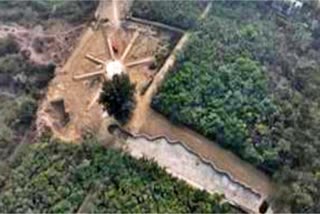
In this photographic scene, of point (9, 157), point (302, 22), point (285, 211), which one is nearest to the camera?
point (285, 211)

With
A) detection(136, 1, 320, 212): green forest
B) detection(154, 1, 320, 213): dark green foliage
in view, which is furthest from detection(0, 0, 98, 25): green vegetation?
detection(154, 1, 320, 213): dark green foliage

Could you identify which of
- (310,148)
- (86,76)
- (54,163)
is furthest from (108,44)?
(310,148)

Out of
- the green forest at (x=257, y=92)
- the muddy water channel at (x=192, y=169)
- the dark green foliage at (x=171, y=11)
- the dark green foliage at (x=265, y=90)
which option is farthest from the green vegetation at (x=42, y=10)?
the muddy water channel at (x=192, y=169)

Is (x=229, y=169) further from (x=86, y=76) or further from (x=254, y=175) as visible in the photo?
(x=86, y=76)

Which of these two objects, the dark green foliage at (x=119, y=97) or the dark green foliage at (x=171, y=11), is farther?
the dark green foliage at (x=171, y=11)

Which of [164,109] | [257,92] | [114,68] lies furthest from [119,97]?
[257,92]

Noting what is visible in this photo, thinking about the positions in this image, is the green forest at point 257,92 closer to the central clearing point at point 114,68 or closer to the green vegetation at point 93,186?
the central clearing point at point 114,68

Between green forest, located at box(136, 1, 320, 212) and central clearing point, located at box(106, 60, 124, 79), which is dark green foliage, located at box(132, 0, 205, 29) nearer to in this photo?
green forest, located at box(136, 1, 320, 212)
